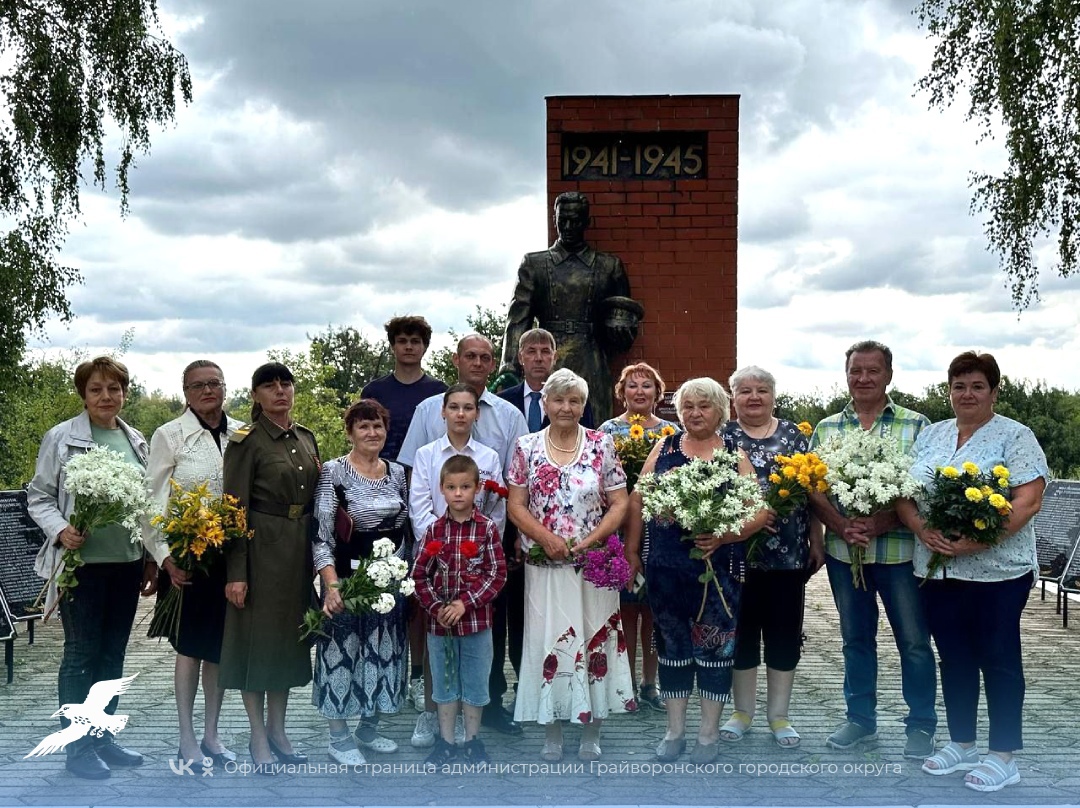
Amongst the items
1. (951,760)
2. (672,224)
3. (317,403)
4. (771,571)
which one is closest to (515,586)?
(771,571)

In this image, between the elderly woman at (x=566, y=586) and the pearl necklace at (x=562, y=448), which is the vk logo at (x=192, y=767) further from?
the pearl necklace at (x=562, y=448)

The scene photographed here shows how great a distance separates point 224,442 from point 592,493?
172 cm

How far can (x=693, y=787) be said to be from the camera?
15.6 ft

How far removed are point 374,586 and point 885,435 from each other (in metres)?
2.49

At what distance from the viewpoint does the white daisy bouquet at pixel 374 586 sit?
479 cm

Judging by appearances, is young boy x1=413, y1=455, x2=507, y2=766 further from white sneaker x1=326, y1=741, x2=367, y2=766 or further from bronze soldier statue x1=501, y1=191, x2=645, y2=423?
bronze soldier statue x1=501, y1=191, x2=645, y2=423

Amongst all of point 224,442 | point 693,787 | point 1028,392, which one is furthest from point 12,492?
point 1028,392

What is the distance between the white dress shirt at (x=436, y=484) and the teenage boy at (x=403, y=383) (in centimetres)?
85

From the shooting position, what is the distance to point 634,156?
27.2 ft

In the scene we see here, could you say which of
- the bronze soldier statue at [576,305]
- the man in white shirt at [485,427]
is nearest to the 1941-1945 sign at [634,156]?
the bronze soldier statue at [576,305]

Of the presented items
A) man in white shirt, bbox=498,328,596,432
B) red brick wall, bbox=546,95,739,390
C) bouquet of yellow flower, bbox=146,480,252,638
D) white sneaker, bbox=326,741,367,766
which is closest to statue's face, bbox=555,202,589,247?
red brick wall, bbox=546,95,739,390

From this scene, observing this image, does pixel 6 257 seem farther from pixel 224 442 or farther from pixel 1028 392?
pixel 1028 392

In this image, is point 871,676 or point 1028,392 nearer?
point 871,676

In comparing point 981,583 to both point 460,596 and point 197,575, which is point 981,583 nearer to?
point 460,596
